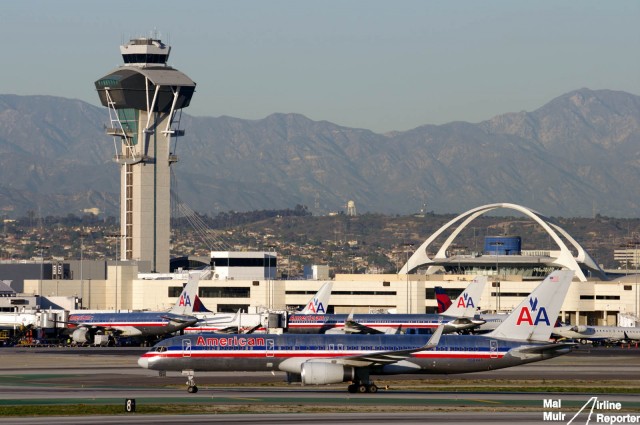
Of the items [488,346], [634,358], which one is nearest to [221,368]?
[488,346]

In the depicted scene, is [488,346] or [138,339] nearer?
[488,346]

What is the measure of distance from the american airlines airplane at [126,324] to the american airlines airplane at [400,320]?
1476 centimetres

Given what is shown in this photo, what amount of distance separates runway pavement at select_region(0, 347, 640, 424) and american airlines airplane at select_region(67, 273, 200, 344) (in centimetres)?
3966

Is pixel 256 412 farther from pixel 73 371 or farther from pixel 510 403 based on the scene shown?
pixel 73 371

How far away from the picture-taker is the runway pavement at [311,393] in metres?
70.2

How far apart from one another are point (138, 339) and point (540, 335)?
276 feet

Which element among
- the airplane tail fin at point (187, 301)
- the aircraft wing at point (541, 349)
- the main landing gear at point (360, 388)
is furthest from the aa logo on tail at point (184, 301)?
the aircraft wing at point (541, 349)

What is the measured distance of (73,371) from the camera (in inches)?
4144

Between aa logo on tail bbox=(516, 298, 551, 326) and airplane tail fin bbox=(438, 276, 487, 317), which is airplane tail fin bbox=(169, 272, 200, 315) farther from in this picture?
aa logo on tail bbox=(516, 298, 551, 326)

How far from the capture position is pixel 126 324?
160 meters

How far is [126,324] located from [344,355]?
81.4 metres

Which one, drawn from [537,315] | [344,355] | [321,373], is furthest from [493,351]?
[321,373]

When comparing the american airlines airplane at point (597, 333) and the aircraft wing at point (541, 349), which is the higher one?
the aircraft wing at point (541, 349)

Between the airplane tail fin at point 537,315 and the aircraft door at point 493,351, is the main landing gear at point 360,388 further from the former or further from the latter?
the airplane tail fin at point 537,315
